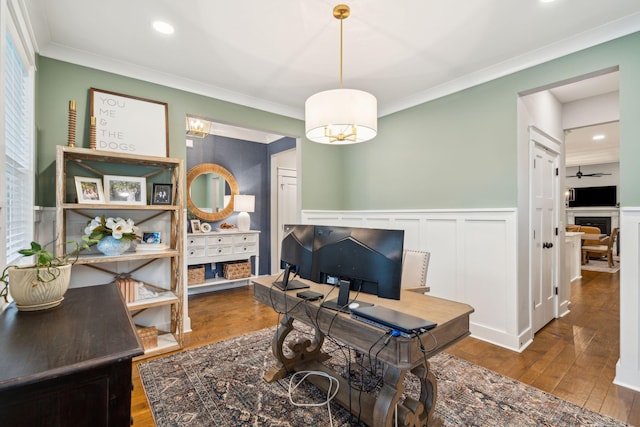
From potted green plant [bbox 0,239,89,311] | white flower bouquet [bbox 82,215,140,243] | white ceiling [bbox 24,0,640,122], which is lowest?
potted green plant [bbox 0,239,89,311]

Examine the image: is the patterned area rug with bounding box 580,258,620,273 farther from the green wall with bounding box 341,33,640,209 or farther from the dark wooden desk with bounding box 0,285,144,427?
the dark wooden desk with bounding box 0,285,144,427

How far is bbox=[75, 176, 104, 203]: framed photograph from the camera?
249 centimetres

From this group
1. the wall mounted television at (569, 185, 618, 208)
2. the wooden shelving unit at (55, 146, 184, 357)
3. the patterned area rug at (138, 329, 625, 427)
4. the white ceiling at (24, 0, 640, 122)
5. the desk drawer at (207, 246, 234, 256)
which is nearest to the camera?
the patterned area rug at (138, 329, 625, 427)

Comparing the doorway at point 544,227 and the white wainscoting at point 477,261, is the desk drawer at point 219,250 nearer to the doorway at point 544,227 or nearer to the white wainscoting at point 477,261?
the white wainscoting at point 477,261

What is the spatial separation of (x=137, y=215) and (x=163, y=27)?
167 centimetres

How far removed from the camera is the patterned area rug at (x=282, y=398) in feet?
5.77

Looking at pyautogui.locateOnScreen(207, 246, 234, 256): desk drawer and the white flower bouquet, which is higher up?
the white flower bouquet

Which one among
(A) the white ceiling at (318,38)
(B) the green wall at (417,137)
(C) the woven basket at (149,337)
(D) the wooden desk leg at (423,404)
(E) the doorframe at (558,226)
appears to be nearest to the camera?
(D) the wooden desk leg at (423,404)

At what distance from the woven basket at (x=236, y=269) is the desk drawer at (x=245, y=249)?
204 millimetres

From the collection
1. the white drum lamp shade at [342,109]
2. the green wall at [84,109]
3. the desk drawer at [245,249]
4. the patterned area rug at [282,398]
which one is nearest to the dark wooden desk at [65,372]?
the patterned area rug at [282,398]

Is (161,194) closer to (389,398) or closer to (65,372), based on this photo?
(65,372)

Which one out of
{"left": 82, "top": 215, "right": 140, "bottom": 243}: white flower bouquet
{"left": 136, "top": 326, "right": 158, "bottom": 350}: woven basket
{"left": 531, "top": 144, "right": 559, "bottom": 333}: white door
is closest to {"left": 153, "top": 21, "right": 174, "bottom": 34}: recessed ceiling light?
{"left": 82, "top": 215, "right": 140, "bottom": 243}: white flower bouquet

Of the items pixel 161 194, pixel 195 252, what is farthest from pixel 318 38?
pixel 195 252

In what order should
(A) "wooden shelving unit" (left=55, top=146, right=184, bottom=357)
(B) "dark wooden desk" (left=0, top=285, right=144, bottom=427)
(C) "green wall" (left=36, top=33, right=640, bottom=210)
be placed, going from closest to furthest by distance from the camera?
1. (B) "dark wooden desk" (left=0, top=285, right=144, bottom=427)
2. (C) "green wall" (left=36, top=33, right=640, bottom=210)
3. (A) "wooden shelving unit" (left=55, top=146, right=184, bottom=357)
